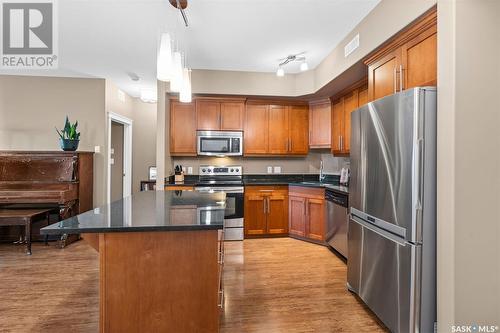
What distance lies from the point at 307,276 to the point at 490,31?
98.3 inches

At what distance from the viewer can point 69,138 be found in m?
4.05

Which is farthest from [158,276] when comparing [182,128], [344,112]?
[344,112]

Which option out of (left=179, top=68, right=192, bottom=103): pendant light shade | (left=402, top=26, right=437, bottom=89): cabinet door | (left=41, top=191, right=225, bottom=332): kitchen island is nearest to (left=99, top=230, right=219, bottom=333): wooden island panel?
(left=41, top=191, right=225, bottom=332): kitchen island

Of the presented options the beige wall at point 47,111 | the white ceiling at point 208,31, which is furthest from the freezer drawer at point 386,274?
the beige wall at point 47,111

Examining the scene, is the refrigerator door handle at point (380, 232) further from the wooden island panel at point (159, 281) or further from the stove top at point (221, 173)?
the stove top at point (221, 173)

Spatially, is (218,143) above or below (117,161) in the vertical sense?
above

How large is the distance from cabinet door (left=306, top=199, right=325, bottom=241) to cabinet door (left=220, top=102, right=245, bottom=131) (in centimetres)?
169

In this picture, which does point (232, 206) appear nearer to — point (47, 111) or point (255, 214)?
point (255, 214)

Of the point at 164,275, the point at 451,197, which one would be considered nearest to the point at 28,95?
the point at 164,275

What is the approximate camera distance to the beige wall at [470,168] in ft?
5.00

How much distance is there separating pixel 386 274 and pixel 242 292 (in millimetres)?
1278

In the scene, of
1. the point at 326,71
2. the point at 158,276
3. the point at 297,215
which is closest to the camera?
the point at 158,276

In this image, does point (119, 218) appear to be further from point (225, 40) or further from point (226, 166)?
point (226, 166)

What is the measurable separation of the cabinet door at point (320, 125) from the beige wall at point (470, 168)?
2.75 m
